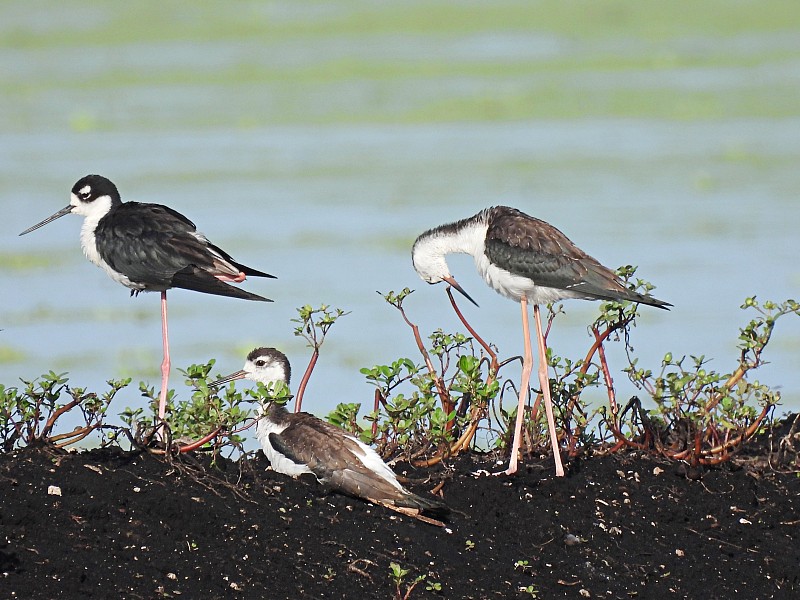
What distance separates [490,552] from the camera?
17.9 ft

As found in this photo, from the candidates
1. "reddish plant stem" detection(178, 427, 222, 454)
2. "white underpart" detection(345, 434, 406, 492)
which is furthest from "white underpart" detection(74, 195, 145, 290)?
"white underpart" detection(345, 434, 406, 492)

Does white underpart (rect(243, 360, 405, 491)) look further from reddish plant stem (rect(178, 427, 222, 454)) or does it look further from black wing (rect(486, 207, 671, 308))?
black wing (rect(486, 207, 671, 308))

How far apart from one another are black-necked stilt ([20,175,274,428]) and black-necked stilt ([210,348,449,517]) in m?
0.94

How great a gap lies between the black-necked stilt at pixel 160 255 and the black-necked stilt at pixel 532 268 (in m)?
1.18

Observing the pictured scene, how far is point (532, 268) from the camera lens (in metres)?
6.62

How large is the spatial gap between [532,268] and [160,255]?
6.44 ft

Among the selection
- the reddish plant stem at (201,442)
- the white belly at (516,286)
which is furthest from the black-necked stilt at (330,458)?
the white belly at (516,286)

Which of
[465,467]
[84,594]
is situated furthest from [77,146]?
[84,594]

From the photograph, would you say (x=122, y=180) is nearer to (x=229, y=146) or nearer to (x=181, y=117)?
(x=229, y=146)

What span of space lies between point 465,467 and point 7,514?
6.91 feet

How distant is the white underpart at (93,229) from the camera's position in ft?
24.4

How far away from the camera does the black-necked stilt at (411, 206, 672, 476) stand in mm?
6480

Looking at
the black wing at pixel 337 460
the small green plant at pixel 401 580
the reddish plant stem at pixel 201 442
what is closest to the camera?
the small green plant at pixel 401 580

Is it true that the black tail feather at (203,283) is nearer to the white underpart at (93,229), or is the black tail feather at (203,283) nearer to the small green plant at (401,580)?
the white underpart at (93,229)
